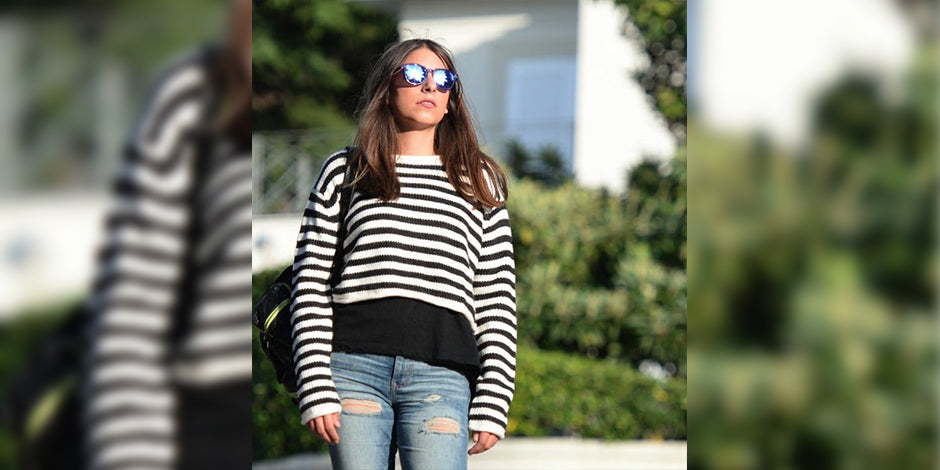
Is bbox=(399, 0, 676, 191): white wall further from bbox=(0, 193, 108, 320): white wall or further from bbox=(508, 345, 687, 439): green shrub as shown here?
bbox=(0, 193, 108, 320): white wall

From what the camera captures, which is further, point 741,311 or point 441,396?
point 441,396

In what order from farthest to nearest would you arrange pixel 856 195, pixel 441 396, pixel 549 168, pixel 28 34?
pixel 549 168, pixel 441 396, pixel 856 195, pixel 28 34

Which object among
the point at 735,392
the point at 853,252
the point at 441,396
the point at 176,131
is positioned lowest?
the point at 441,396

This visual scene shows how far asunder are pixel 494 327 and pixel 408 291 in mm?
233

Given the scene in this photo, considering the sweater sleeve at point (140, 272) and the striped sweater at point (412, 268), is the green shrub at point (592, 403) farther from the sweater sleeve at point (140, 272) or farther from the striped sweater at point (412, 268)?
the sweater sleeve at point (140, 272)

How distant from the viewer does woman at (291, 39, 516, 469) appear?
6.74 feet

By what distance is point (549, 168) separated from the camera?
971cm

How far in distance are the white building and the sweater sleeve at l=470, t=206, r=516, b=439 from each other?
7476 millimetres

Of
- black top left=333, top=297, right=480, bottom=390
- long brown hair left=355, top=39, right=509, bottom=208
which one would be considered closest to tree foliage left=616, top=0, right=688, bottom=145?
long brown hair left=355, top=39, right=509, bottom=208

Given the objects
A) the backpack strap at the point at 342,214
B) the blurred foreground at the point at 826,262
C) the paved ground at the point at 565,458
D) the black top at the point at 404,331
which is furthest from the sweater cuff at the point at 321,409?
the paved ground at the point at 565,458

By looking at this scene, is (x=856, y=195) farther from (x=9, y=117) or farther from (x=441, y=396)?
(x=441, y=396)

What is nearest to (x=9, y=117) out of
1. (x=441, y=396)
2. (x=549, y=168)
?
(x=441, y=396)

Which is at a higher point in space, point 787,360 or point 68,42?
point 68,42

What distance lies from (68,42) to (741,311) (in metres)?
0.73
